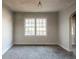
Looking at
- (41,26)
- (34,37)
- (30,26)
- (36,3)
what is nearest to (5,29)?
(36,3)

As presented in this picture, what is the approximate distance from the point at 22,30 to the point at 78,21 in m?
7.94

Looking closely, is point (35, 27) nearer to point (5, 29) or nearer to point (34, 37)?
point (34, 37)

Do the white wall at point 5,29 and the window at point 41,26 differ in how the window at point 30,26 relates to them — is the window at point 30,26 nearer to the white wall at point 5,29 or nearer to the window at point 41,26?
the window at point 41,26

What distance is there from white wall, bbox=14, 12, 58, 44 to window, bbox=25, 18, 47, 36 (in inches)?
13.6

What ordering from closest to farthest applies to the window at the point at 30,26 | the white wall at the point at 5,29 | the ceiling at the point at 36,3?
1. the ceiling at the point at 36,3
2. the white wall at the point at 5,29
3. the window at the point at 30,26

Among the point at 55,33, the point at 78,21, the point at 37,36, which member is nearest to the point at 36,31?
the point at 37,36

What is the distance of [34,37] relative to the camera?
28.3 ft

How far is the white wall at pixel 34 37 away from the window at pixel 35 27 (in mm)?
346

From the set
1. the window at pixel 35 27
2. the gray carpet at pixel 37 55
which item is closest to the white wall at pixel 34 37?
the window at pixel 35 27

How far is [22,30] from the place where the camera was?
339 inches

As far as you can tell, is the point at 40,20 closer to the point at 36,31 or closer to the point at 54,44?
the point at 36,31

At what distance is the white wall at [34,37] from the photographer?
8578mm

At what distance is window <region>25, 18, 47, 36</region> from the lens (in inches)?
342

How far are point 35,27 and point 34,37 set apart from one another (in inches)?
34.3
